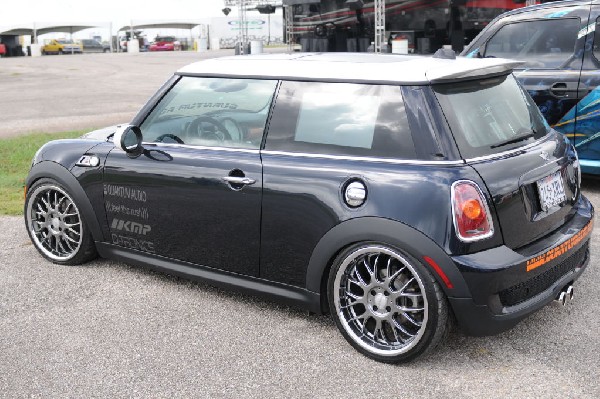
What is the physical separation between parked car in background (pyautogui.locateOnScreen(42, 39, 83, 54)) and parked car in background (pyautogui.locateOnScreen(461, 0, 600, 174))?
188 feet

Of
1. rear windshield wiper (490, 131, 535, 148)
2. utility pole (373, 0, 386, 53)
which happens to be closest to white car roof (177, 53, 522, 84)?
rear windshield wiper (490, 131, 535, 148)

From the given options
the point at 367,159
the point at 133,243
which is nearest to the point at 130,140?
the point at 133,243

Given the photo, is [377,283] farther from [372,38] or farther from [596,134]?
[372,38]

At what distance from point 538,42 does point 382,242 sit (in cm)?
420

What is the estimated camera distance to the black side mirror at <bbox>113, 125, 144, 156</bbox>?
13.1 feet

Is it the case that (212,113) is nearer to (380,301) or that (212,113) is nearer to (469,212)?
(380,301)

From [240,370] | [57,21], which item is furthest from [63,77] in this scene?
[57,21]

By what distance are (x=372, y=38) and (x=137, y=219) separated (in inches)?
783

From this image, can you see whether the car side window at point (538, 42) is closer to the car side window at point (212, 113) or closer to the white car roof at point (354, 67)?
the white car roof at point (354, 67)

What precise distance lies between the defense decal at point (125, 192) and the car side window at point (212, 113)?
1.01 ft

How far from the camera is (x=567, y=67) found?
6.28m

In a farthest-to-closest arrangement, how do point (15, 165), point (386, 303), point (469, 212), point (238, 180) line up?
point (15, 165) → point (238, 180) → point (386, 303) → point (469, 212)

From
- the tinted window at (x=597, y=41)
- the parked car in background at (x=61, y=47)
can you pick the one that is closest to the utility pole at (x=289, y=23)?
the tinted window at (x=597, y=41)

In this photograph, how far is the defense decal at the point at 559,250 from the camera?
314 cm
